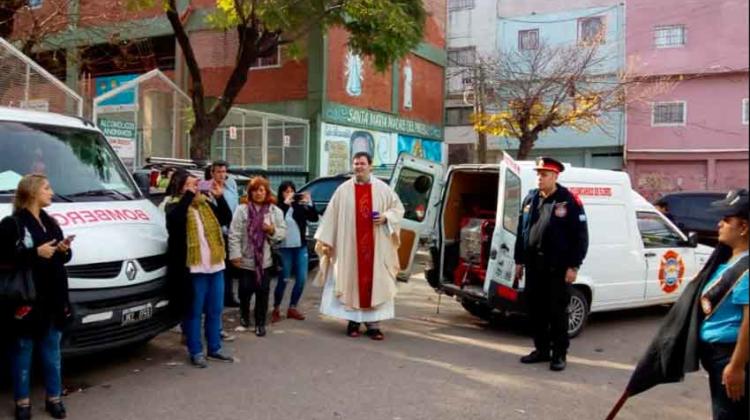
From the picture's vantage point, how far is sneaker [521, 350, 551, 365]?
6258mm

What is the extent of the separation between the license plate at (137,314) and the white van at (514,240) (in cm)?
338

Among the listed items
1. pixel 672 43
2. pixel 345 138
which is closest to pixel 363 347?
pixel 345 138

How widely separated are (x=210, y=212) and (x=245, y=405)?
1815 millimetres

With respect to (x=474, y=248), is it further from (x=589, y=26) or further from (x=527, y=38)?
(x=527, y=38)

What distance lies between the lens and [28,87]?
1149 centimetres

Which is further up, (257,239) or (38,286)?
(257,239)

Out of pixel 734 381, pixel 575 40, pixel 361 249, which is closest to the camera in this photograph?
pixel 734 381

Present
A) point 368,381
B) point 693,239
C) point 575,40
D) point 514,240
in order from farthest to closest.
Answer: point 575,40 < point 693,239 < point 514,240 < point 368,381

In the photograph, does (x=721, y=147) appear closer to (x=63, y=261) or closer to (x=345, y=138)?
(x=345, y=138)

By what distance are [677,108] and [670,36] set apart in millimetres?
3901

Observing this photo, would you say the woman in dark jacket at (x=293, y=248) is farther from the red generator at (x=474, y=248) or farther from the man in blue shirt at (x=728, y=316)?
the man in blue shirt at (x=728, y=316)

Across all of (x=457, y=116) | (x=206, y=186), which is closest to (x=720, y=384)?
(x=206, y=186)

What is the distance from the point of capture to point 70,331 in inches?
190

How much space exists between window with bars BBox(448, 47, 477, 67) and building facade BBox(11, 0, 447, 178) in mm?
5197
